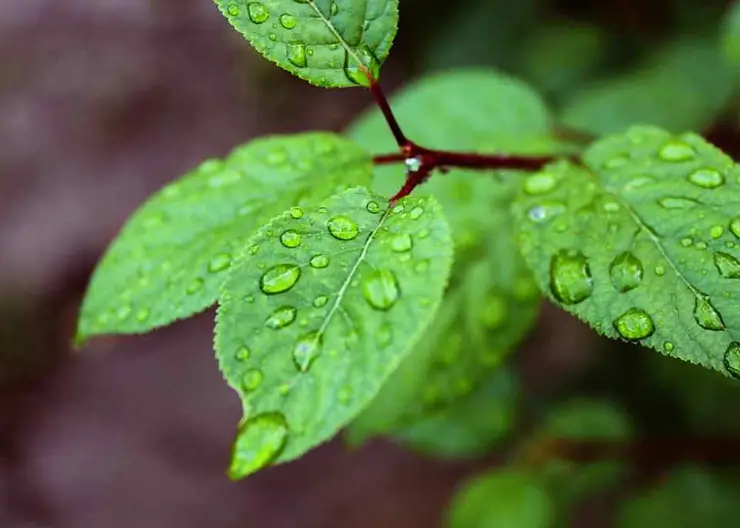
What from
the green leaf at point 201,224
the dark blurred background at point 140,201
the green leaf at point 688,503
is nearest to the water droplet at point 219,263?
the green leaf at point 201,224

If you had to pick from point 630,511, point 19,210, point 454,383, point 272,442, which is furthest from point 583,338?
point 19,210

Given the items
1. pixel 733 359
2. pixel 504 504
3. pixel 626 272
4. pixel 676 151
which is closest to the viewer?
pixel 733 359

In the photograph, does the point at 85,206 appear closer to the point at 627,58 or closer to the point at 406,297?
the point at 627,58

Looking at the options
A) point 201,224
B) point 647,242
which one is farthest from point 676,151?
point 201,224

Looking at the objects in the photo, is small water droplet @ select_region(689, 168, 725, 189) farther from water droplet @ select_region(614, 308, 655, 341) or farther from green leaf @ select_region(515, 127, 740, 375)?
water droplet @ select_region(614, 308, 655, 341)

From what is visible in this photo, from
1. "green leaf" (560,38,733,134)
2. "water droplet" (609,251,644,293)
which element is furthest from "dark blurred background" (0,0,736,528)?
"water droplet" (609,251,644,293)

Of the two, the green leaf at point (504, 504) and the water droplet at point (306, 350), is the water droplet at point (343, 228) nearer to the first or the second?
the water droplet at point (306, 350)

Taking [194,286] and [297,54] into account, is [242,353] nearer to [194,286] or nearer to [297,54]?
[194,286]
